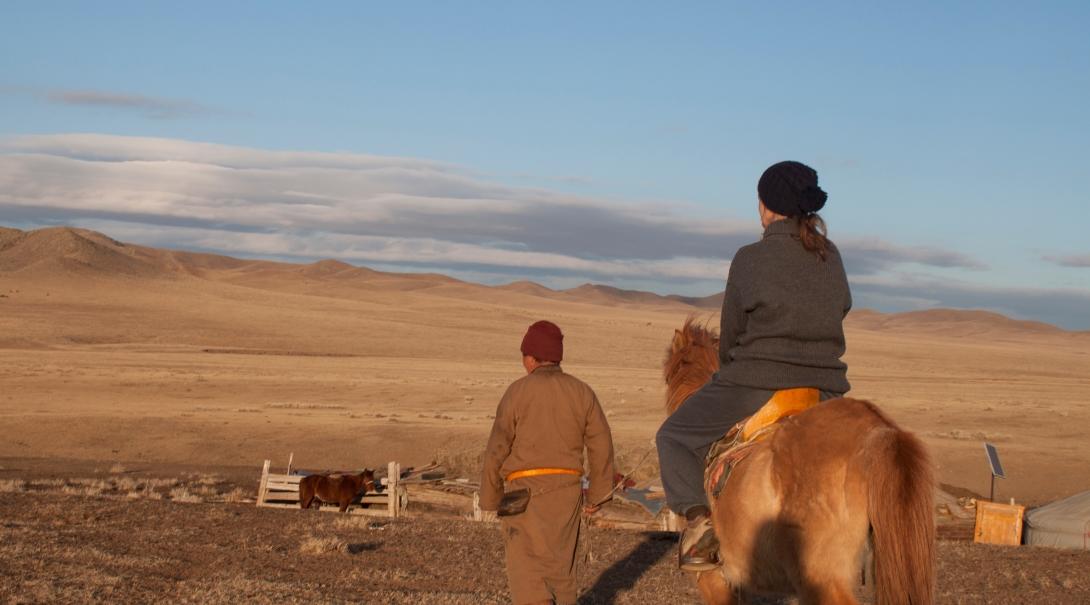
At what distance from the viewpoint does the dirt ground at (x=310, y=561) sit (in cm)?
860

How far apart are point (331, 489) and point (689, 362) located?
34.5ft

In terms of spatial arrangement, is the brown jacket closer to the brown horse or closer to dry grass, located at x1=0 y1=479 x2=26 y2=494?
the brown horse

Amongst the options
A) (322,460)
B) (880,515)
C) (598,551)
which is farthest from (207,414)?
(880,515)

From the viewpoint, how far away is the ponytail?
5477 mm

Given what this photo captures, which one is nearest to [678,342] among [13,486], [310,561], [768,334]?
[768,334]

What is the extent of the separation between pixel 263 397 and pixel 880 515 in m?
35.3

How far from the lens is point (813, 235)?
5.51m

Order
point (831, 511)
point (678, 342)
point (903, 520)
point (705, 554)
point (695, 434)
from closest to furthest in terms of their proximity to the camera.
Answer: point (903, 520) < point (831, 511) < point (705, 554) < point (695, 434) < point (678, 342)

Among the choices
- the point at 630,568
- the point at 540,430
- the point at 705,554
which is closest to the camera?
the point at 705,554

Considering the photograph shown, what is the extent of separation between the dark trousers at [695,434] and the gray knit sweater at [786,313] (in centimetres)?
11

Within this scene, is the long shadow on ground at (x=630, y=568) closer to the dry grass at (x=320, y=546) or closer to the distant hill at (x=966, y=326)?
the dry grass at (x=320, y=546)

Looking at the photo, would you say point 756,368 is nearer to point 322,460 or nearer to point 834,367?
point 834,367

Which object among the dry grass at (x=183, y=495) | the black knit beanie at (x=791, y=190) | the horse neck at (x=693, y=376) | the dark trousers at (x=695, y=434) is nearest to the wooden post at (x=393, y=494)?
the dry grass at (x=183, y=495)

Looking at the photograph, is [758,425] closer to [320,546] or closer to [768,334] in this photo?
[768,334]
